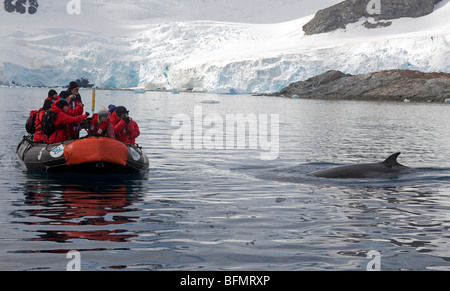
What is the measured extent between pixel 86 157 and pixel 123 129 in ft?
7.08

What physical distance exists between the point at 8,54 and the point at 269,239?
15358 centimetres

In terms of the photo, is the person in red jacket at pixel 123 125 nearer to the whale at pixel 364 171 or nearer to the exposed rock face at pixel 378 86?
the whale at pixel 364 171

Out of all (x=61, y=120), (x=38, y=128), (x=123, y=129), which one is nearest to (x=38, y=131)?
(x=38, y=128)

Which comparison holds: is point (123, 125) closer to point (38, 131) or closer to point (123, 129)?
point (123, 129)

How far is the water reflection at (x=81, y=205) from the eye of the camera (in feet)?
28.9

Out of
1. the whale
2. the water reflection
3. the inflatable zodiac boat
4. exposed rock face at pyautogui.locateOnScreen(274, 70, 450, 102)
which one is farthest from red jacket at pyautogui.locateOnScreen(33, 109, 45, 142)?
exposed rock face at pyautogui.locateOnScreen(274, 70, 450, 102)

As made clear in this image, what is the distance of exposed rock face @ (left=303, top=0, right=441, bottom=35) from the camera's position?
185875 mm

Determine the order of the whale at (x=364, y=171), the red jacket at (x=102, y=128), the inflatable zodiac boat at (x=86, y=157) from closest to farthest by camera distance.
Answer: the inflatable zodiac boat at (x=86, y=157)
the whale at (x=364, y=171)
the red jacket at (x=102, y=128)

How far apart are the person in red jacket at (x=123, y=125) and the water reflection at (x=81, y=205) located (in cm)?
180

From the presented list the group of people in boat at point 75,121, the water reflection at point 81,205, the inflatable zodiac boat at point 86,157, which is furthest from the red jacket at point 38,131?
the water reflection at point 81,205

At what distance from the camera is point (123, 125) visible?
637 inches

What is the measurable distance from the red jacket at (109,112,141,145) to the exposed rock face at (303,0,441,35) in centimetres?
17505

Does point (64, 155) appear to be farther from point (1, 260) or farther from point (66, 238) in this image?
point (1, 260)

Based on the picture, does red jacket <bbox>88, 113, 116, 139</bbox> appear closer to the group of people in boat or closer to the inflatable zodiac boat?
the group of people in boat
